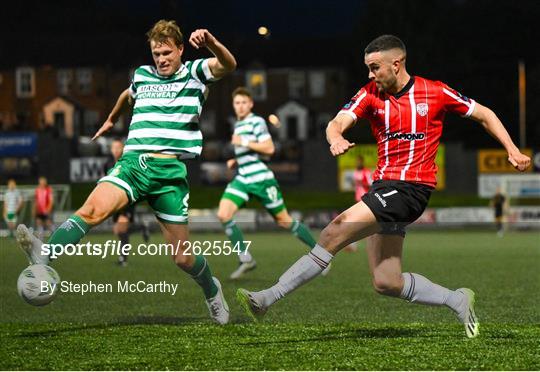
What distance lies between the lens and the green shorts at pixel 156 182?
8742 mm

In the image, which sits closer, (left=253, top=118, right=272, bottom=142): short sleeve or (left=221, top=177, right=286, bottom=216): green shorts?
(left=253, top=118, right=272, bottom=142): short sleeve

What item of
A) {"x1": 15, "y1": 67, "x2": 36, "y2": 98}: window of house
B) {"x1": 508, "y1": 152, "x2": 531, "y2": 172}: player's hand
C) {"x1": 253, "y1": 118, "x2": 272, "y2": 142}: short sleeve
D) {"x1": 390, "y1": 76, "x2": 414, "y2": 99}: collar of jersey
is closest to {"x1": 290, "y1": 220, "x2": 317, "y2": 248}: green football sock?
{"x1": 253, "y1": 118, "x2": 272, "y2": 142}: short sleeve

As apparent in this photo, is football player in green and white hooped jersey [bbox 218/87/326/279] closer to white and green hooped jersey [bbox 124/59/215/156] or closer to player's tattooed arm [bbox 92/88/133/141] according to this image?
player's tattooed arm [bbox 92/88/133/141]

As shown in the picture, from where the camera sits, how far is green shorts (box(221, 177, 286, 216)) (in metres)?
15.3

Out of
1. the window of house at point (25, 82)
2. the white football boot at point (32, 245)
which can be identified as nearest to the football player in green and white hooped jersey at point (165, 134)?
the white football boot at point (32, 245)

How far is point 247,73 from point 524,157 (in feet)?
266

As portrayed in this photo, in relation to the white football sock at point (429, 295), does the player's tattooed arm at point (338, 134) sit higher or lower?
higher

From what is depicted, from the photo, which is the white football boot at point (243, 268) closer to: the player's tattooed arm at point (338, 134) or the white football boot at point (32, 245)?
the white football boot at point (32, 245)

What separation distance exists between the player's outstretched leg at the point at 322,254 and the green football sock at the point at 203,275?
1.42 m

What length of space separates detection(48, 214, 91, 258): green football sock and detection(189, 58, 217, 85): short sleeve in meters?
1.54

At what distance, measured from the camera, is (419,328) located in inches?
364

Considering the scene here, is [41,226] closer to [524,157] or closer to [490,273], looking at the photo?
[490,273]

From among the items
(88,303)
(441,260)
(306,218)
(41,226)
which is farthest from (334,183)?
Answer: (88,303)

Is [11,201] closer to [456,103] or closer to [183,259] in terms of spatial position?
[183,259]
